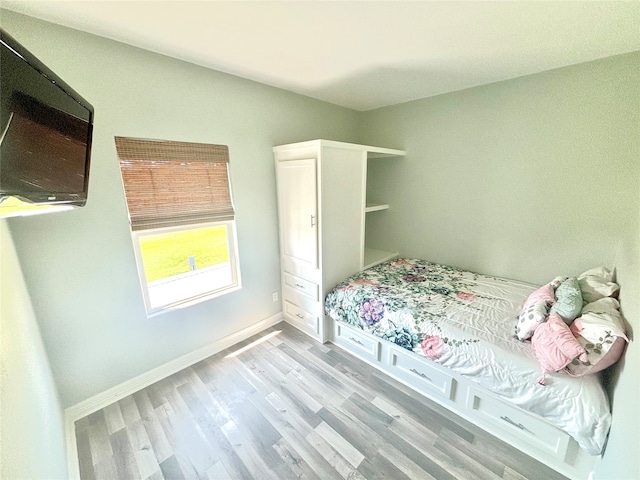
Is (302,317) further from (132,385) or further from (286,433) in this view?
(132,385)

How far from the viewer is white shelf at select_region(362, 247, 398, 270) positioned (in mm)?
2898

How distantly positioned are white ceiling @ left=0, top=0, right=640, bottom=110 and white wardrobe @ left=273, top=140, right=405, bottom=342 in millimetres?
658

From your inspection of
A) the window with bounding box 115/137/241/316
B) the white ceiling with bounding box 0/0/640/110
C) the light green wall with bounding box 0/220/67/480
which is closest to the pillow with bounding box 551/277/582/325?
the white ceiling with bounding box 0/0/640/110

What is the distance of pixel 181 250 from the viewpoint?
7.04 feet

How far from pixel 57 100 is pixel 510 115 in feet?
9.72

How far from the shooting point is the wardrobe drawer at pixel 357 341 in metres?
2.14

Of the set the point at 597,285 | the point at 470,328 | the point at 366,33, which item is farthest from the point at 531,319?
the point at 366,33

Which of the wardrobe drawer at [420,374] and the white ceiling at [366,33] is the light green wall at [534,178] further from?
the wardrobe drawer at [420,374]

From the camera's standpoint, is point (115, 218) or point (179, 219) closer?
point (115, 218)

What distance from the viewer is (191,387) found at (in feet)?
6.59

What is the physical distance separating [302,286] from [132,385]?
1577 millimetres

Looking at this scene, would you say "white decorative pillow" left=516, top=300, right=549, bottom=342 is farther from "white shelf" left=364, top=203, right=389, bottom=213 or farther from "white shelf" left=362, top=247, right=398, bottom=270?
"white shelf" left=364, top=203, right=389, bottom=213

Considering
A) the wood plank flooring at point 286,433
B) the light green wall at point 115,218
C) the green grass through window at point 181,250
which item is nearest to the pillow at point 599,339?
the wood plank flooring at point 286,433

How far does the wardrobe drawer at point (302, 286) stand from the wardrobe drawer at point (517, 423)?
1.40 m
